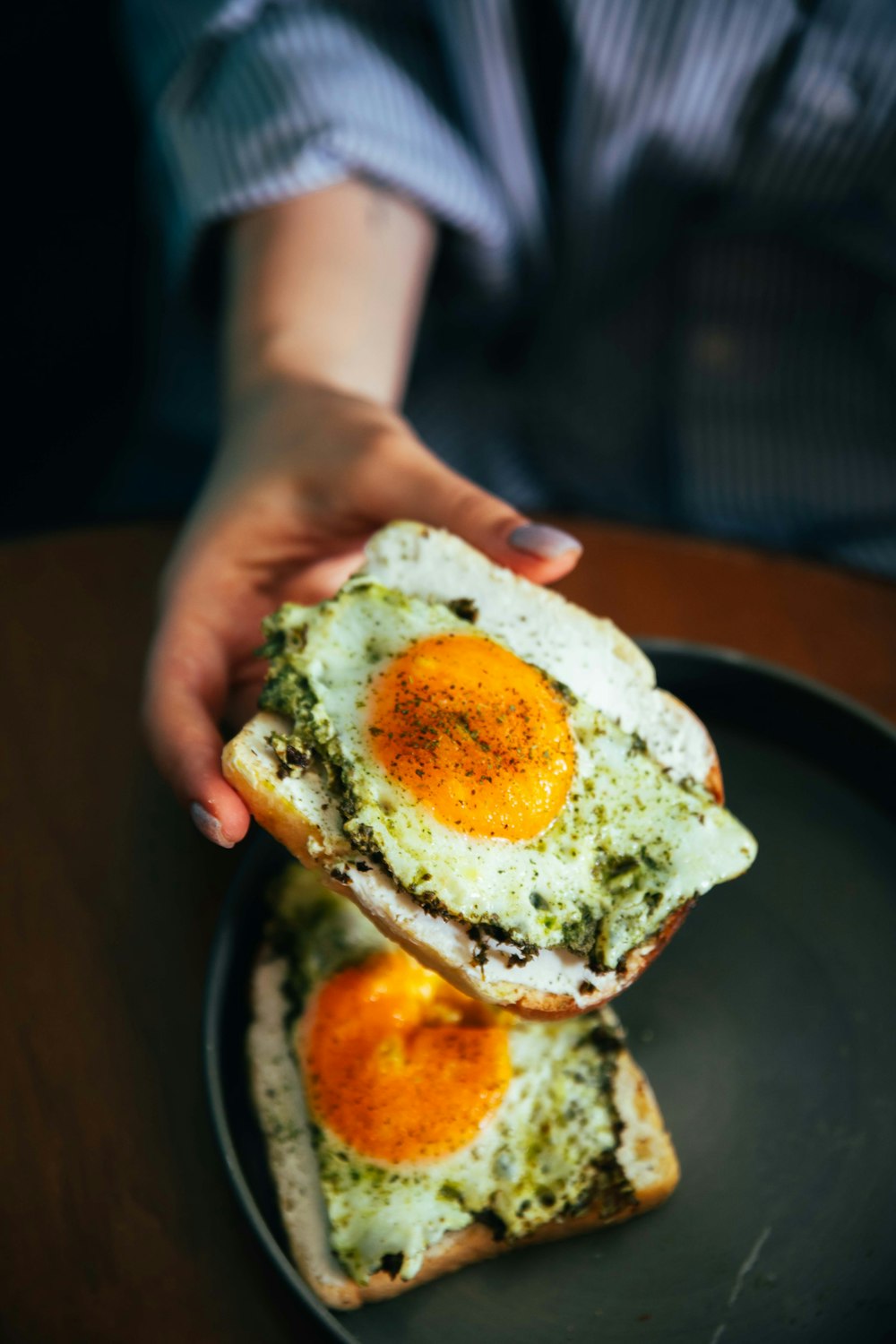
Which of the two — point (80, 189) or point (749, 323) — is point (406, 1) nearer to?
point (749, 323)

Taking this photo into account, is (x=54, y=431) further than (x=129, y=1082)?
Yes

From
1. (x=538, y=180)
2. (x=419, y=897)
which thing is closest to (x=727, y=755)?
(x=419, y=897)

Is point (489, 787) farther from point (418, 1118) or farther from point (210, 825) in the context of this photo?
point (418, 1118)

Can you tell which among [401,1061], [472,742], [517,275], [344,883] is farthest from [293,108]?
[401,1061]

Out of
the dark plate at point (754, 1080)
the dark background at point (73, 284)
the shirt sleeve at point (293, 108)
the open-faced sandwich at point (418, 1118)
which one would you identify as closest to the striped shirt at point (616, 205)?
the shirt sleeve at point (293, 108)

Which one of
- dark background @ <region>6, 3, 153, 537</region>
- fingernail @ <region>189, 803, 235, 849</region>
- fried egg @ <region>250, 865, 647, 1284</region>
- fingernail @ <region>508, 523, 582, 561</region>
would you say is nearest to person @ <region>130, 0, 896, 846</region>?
fingernail @ <region>508, 523, 582, 561</region>

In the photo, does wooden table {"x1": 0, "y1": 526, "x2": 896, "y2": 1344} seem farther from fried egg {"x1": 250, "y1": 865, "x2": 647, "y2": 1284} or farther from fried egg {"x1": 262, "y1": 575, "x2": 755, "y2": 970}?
fried egg {"x1": 262, "y1": 575, "x2": 755, "y2": 970}

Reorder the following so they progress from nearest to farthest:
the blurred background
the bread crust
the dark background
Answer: the bread crust < the blurred background < the dark background

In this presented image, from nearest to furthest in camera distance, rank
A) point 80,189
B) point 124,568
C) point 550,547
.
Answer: point 550,547 → point 124,568 → point 80,189
